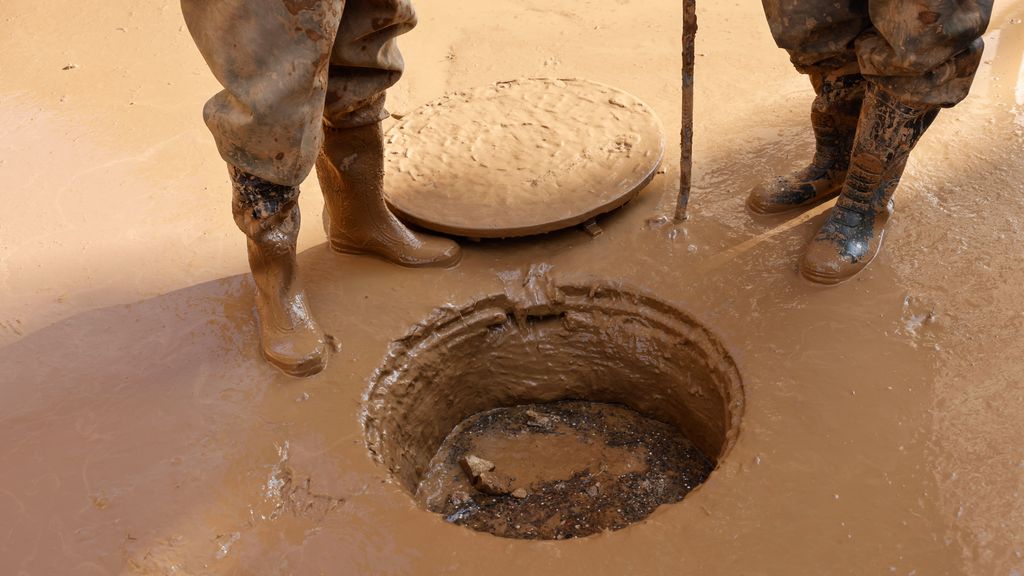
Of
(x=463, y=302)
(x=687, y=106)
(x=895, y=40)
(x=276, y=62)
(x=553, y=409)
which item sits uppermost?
(x=276, y=62)

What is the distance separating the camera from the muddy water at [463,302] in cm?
199

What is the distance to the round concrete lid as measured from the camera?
285 cm

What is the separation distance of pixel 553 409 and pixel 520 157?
90cm

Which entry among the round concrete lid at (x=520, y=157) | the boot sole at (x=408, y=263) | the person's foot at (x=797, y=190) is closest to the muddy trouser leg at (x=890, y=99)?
the person's foot at (x=797, y=190)

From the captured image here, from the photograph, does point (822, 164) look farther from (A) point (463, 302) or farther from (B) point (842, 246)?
(A) point (463, 302)

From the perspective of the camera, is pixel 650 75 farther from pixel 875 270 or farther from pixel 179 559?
pixel 179 559

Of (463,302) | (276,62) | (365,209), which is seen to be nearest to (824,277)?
(463,302)

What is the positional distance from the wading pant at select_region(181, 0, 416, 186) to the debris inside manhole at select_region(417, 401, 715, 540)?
104 cm

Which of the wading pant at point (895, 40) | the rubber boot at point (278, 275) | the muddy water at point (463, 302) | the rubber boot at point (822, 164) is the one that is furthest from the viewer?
the rubber boot at point (822, 164)

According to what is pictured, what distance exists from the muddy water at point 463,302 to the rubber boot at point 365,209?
66 millimetres

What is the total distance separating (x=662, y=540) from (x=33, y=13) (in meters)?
4.33

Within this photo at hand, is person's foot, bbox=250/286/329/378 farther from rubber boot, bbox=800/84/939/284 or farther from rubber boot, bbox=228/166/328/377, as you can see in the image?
rubber boot, bbox=800/84/939/284

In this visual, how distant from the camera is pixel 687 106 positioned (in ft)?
8.90

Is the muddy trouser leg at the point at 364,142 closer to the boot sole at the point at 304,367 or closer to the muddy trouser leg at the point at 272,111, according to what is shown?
the muddy trouser leg at the point at 272,111
